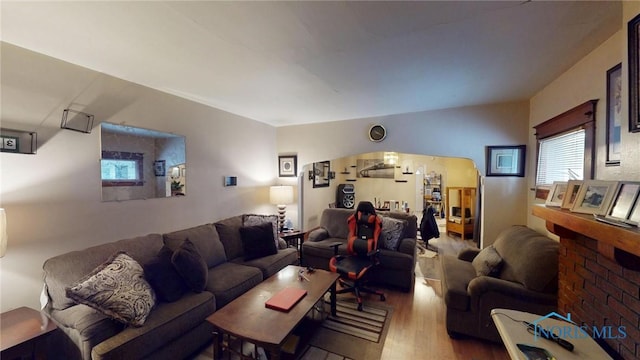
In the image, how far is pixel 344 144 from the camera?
431cm

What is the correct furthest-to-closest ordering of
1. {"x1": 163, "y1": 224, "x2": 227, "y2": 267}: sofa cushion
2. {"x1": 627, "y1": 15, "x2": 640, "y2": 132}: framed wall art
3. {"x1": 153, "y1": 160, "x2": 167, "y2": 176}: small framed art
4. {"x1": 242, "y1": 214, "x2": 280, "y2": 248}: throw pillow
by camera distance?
{"x1": 242, "y1": 214, "x2": 280, "y2": 248}: throw pillow, {"x1": 153, "y1": 160, "x2": 167, "y2": 176}: small framed art, {"x1": 163, "y1": 224, "x2": 227, "y2": 267}: sofa cushion, {"x1": 627, "y1": 15, "x2": 640, "y2": 132}: framed wall art

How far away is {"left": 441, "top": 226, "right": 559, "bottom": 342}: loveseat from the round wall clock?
218cm

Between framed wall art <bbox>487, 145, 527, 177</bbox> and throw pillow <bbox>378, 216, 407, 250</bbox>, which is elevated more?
framed wall art <bbox>487, 145, 527, 177</bbox>

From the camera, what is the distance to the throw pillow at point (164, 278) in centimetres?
203

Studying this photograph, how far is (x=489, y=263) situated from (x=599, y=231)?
1515 mm

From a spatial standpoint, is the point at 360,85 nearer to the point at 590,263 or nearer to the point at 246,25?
the point at 246,25

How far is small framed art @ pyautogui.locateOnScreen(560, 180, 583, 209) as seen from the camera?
4.78 ft

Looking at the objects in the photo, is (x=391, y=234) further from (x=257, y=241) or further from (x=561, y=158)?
(x=561, y=158)

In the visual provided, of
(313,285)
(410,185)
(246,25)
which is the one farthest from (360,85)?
(410,185)

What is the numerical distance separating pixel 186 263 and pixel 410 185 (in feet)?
20.9

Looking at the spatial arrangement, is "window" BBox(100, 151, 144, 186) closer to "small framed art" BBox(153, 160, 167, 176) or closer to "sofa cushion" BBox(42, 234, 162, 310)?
"small framed art" BBox(153, 160, 167, 176)

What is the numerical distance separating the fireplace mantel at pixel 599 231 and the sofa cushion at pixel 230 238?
3.15m

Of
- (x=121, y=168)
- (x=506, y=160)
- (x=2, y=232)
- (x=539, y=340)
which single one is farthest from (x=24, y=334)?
(x=506, y=160)

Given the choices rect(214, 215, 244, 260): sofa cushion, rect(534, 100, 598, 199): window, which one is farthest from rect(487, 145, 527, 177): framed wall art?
rect(214, 215, 244, 260): sofa cushion
